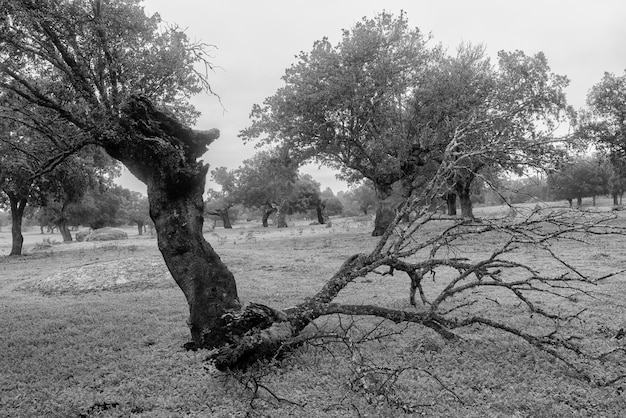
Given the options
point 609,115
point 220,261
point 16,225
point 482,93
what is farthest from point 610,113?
point 16,225

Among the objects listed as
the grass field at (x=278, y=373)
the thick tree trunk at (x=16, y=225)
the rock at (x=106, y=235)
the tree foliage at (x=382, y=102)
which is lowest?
the grass field at (x=278, y=373)

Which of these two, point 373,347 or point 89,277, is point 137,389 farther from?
point 89,277

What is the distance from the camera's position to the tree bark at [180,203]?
7180 millimetres

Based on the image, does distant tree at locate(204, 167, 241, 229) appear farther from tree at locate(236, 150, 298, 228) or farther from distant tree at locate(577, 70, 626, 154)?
distant tree at locate(577, 70, 626, 154)

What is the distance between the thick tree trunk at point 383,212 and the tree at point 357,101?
383 mm

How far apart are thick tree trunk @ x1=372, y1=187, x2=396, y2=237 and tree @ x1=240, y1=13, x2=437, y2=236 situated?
383 mm

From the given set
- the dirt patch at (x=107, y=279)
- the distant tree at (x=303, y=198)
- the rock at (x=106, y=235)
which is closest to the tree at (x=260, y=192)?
the distant tree at (x=303, y=198)

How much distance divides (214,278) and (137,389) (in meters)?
2.30

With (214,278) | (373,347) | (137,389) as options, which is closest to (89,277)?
(214,278)

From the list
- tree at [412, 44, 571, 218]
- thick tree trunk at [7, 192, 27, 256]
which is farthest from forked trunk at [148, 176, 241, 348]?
thick tree trunk at [7, 192, 27, 256]

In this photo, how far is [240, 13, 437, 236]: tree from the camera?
24.5 metres

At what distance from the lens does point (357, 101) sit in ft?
79.7

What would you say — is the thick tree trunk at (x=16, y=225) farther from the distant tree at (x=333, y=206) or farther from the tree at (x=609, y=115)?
the distant tree at (x=333, y=206)

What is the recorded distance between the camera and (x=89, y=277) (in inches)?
596
